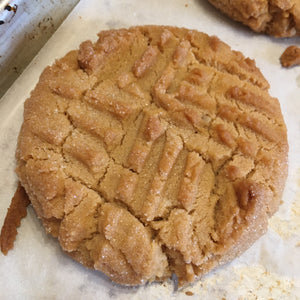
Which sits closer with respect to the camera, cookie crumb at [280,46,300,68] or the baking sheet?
the baking sheet

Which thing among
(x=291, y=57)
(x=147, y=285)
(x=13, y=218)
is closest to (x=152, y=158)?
(x=147, y=285)

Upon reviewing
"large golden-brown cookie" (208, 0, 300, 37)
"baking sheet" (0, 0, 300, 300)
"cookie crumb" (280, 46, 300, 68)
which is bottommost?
"baking sheet" (0, 0, 300, 300)

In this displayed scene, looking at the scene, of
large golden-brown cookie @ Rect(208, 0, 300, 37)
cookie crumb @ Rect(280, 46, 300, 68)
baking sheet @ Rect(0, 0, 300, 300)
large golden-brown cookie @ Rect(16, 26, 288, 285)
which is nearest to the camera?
large golden-brown cookie @ Rect(16, 26, 288, 285)

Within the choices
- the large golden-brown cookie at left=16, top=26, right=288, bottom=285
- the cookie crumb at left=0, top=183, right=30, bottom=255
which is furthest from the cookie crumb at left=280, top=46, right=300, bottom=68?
the cookie crumb at left=0, top=183, right=30, bottom=255

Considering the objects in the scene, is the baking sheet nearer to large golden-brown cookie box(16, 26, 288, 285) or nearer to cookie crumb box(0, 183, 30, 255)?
cookie crumb box(0, 183, 30, 255)

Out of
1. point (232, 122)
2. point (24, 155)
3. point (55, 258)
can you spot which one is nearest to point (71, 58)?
point (24, 155)

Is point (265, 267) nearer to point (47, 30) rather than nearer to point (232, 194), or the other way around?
point (232, 194)
